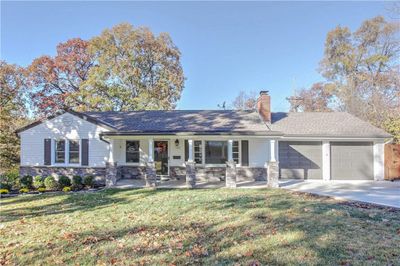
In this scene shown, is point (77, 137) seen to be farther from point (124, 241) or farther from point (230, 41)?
point (230, 41)

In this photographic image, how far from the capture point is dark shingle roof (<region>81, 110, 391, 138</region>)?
43.1ft

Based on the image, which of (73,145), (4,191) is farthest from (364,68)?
(4,191)

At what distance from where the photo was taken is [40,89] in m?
26.0

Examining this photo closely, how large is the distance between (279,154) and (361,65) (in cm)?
1977

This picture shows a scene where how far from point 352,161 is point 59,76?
26.9 m

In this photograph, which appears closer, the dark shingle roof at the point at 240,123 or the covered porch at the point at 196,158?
the dark shingle roof at the point at 240,123

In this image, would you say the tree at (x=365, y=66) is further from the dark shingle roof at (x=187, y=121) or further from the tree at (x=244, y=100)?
the dark shingle roof at (x=187, y=121)

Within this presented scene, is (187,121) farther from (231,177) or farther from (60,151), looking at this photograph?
(60,151)

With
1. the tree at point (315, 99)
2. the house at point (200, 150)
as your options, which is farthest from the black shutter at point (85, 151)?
the tree at point (315, 99)

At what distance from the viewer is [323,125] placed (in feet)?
49.5

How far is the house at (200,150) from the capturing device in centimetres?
1351

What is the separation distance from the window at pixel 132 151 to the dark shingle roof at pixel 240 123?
107cm

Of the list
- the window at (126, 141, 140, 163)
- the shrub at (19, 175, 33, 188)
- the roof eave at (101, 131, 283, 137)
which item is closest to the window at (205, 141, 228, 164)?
the roof eave at (101, 131, 283, 137)

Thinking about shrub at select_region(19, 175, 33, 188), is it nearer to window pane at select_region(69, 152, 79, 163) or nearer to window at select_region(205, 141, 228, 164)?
window pane at select_region(69, 152, 79, 163)
